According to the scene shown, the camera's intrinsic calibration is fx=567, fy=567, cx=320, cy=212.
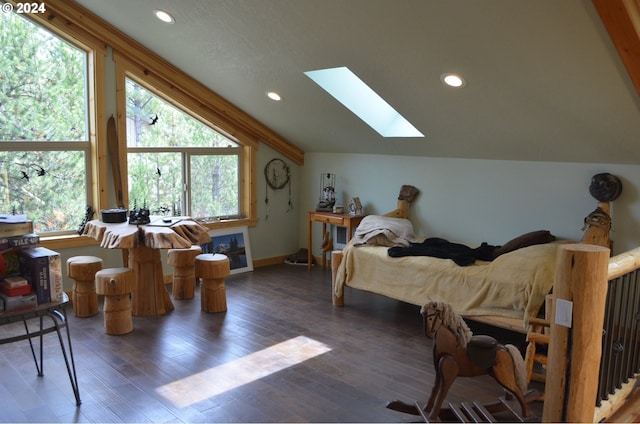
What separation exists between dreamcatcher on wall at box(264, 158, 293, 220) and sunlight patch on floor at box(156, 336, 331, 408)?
2.78 metres

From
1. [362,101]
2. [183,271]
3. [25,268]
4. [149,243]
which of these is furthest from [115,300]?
[362,101]

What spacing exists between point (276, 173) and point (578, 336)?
4.70m

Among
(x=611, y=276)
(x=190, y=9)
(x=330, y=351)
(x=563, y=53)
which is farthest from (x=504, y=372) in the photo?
(x=190, y=9)

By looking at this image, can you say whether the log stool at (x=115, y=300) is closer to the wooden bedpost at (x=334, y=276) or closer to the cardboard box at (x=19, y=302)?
the cardboard box at (x=19, y=302)

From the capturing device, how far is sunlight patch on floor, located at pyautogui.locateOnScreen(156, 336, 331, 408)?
128 inches

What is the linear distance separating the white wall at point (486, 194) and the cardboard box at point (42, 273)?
11.8 ft

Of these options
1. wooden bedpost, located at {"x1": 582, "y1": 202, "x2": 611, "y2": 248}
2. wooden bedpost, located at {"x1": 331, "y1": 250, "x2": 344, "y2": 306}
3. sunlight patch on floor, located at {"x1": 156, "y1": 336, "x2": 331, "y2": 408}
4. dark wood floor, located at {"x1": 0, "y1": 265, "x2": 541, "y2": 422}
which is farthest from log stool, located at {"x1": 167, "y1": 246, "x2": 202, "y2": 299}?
wooden bedpost, located at {"x1": 582, "y1": 202, "x2": 611, "y2": 248}

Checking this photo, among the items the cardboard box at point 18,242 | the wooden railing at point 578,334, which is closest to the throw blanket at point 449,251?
the wooden railing at point 578,334

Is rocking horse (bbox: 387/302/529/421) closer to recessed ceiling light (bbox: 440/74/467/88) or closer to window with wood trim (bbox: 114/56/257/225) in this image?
recessed ceiling light (bbox: 440/74/467/88)

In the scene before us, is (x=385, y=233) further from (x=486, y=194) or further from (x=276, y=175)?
(x=276, y=175)

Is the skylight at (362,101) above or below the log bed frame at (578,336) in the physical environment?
above

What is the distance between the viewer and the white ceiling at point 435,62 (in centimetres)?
319

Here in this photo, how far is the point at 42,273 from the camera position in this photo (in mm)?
2879

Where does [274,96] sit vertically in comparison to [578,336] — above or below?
above
